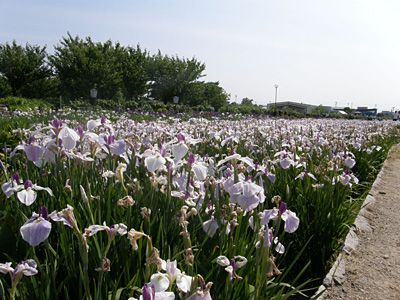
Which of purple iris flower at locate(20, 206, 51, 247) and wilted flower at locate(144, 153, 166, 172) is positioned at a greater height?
wilted flower at locate(144, 153, 166, 172)

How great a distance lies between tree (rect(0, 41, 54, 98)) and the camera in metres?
39.1

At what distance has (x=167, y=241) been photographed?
185 centimetres

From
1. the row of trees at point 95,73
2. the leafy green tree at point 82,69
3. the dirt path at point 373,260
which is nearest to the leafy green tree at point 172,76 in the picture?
the row of trees at point 95,73

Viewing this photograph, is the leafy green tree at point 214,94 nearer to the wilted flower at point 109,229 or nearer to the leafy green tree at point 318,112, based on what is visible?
the leafy green tree at point 318,112

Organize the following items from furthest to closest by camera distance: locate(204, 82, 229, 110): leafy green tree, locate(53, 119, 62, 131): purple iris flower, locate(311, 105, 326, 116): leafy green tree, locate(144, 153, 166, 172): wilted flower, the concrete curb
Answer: locate(204, 82, 229, 110): leafy green tree → locate(311, 105, 326, 116): leafy green tree → the concrete curb → locate(53, 119, 62, 131): purple iris flower → locate(144, 153, 166, 172): wilted flower

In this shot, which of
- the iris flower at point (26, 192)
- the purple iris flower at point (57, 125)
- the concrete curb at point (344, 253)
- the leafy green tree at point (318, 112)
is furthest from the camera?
the leafy green tree at point (318, 112)

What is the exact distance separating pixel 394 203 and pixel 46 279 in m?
5.19

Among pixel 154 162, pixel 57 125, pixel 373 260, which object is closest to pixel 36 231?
pixel 154 162

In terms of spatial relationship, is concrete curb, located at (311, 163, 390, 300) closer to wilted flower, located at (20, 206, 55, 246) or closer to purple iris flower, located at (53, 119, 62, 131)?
wilted flower, located at (20, 206, 55, 246)

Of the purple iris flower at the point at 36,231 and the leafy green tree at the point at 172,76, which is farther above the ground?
the leafy green tree at the point at 172,76

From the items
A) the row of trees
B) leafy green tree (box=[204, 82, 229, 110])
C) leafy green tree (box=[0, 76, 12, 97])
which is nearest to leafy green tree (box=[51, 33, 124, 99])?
the row of trees

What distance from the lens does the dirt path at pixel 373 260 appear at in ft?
8.47

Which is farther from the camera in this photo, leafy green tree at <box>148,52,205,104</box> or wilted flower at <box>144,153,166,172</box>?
leafy green tree at <box>148,52,205,104</box>

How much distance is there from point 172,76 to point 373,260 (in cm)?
4552
